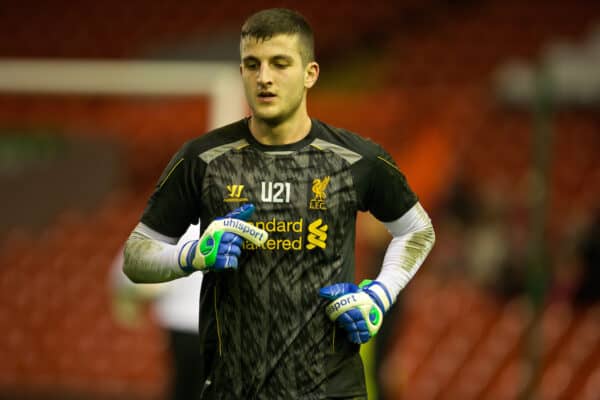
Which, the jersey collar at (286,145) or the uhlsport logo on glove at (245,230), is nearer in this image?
the uhlsport logo on glove at (245,230)

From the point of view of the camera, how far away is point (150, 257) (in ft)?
8.61

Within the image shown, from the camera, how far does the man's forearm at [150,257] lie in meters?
2.59

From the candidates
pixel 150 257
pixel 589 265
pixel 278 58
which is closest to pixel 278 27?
pixel 278 58

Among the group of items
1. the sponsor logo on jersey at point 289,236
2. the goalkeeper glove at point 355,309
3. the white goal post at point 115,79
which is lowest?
the goalkeeper glove at point 355,309

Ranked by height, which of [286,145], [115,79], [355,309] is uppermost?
[115,79]

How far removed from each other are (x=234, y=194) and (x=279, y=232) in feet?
0.53

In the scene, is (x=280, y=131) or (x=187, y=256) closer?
(x=187, y=256)

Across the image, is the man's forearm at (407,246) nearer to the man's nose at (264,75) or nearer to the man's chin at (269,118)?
the man's chin at (269,118)

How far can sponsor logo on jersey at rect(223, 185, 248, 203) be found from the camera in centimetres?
265

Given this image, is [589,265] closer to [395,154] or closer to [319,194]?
[395,154]

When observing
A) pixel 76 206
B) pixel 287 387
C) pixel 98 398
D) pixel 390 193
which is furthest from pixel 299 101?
pixel 76 206

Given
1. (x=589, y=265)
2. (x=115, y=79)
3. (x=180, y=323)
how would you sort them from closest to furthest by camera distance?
(x=180, y=323), (x=115, y=79), (x=589, y=265)

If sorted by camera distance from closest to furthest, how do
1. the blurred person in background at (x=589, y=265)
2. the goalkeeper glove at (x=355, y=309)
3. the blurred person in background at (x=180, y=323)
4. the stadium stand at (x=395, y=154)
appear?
the goalkeeper glove at (x=355, y=309)
the blurred person in background at (x=180, y=323)
the blurred person in background at (x=589, y=265)
the stadium stand at (x=395, y=154)

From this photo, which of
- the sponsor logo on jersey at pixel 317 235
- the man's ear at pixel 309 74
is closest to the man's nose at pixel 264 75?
the man's ear at pixel 309 74
